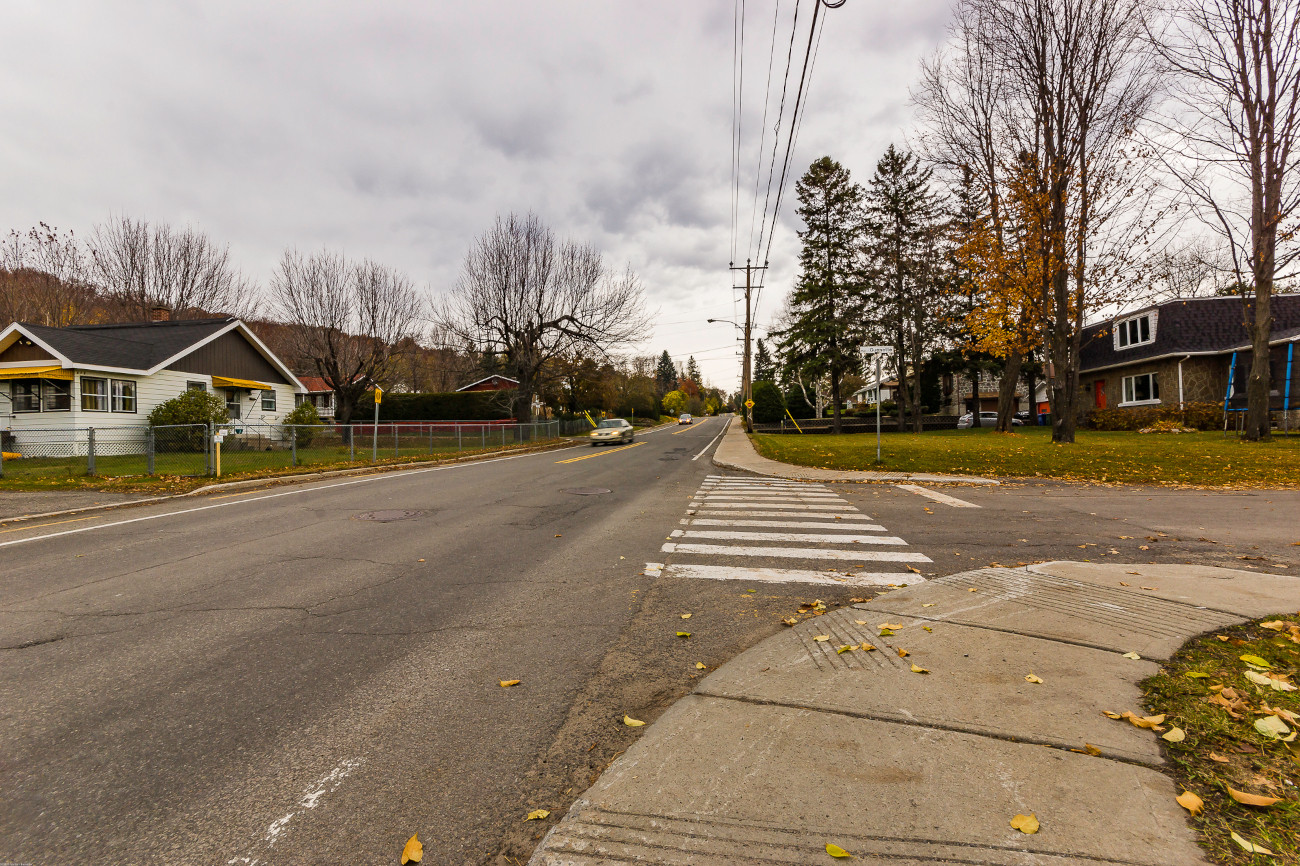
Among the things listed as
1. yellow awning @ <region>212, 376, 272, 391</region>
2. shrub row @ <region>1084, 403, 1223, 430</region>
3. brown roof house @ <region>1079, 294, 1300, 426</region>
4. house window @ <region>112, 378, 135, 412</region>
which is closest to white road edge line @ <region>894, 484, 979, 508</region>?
shrub row @ <region>1084, 403, 1223, 430</region>

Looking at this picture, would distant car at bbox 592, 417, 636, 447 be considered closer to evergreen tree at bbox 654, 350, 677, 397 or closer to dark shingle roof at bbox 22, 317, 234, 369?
dark shingle roof at bbox 22, 317, 234, 369

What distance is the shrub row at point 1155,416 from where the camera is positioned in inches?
1046

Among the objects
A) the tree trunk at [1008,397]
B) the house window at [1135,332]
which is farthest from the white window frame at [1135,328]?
the tree trunk at [1008,397]

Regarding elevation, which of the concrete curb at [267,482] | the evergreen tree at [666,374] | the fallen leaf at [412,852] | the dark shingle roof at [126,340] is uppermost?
the evergreen tree at [666,374]

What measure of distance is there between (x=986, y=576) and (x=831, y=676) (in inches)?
121

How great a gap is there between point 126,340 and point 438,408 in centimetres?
2133

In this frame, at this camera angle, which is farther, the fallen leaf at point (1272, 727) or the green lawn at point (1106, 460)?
the green lawn at point (1106, 460)

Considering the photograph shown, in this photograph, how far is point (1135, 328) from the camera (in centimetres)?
3338

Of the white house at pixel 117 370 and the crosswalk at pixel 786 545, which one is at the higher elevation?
the white house at pixel 117 370

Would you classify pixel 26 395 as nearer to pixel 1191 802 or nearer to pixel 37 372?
pixel 37 372

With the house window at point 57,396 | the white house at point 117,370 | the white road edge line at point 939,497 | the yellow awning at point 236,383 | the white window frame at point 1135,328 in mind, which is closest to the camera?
the white road edge line at point 939,497

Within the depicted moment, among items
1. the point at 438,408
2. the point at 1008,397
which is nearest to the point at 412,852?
the point at 1008,397

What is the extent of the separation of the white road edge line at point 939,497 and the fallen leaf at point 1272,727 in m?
8.14

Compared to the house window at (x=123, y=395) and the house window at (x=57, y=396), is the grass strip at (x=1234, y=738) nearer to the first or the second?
the house window at (x=57, y=396)
